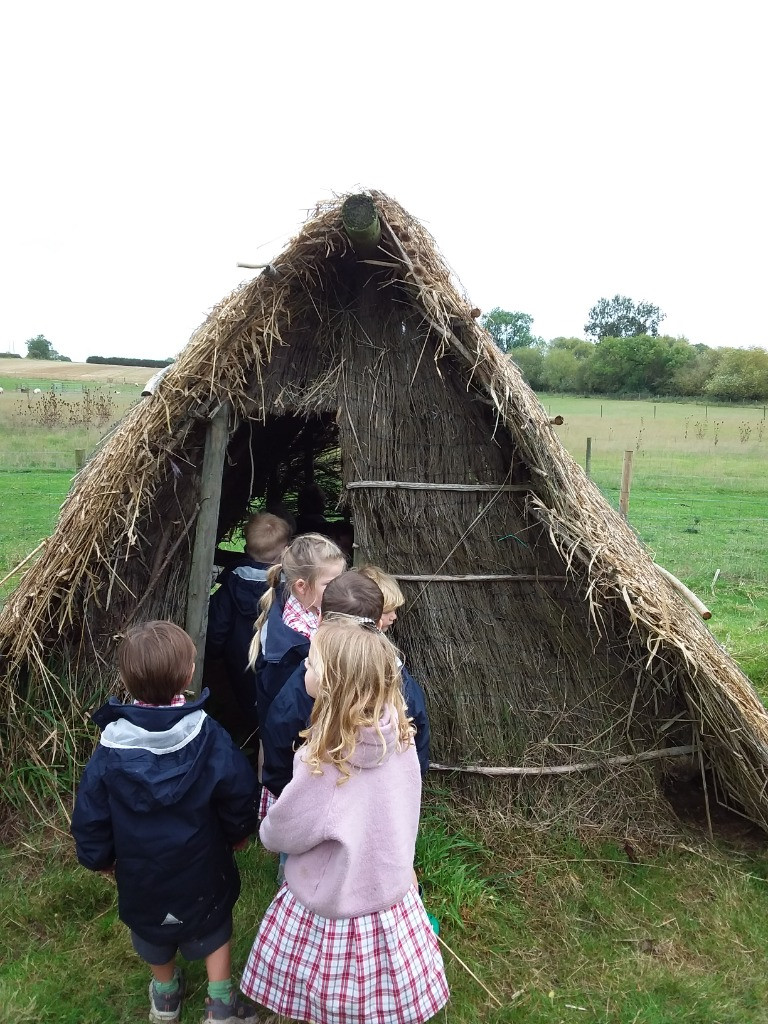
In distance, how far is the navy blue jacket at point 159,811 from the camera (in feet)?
7.64

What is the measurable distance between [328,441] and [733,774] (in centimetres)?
419

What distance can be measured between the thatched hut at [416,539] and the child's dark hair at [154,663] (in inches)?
49.2

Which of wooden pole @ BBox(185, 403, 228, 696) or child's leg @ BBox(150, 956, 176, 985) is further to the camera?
wooden pole @ BBox(185, 403, 228, 696)

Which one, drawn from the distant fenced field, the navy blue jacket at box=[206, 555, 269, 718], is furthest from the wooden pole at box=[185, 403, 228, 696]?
the distant fenced field

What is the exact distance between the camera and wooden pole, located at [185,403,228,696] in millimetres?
3650

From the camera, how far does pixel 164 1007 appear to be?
2.60 m

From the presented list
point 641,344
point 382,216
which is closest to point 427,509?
point 382,216

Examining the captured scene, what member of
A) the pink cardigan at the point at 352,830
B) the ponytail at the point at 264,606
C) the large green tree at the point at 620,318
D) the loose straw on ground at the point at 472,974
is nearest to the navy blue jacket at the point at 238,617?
the ponytail at the point at 264,606

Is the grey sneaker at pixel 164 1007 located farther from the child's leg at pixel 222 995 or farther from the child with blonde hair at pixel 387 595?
the child with blonde hair at pixel 387 595

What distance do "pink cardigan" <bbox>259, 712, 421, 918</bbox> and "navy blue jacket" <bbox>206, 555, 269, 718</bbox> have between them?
1757 mm

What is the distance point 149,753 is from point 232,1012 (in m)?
1.06

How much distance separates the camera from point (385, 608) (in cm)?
274

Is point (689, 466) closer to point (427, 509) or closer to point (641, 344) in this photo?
point (427, 509)

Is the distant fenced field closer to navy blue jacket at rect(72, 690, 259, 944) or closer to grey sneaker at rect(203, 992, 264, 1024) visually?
navy blue jacket at rect(72, 690, 259, 944)
